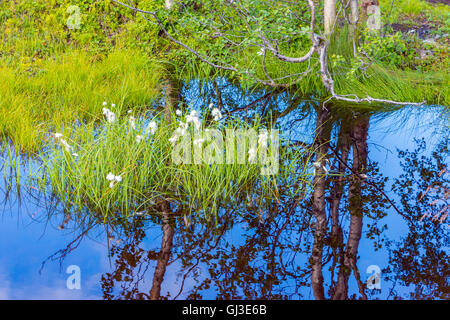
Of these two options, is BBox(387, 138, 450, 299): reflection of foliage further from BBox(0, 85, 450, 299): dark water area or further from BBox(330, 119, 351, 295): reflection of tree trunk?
BBox(330, 119, 351, 295): reflection of tree trunk

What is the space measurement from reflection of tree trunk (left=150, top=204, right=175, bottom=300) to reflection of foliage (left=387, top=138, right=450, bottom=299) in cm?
149

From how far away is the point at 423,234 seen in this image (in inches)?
144

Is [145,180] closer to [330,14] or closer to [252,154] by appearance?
[252,154]

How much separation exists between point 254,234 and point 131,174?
3.90 feet

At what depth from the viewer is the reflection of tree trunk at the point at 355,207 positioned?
312 cm

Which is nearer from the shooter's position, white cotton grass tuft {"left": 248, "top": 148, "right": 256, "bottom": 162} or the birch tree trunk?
white cotton grass tuft {"left": 248, "top": 148, "right": 256, "bottom": 162}

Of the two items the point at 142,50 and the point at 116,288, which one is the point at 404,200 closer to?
the point at 116,288

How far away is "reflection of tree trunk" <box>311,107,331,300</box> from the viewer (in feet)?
10.2

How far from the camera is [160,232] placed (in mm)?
3605

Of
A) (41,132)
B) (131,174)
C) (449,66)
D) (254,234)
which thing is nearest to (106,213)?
(131,174)

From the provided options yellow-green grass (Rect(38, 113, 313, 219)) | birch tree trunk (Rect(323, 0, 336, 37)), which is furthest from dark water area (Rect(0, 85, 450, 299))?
birch tree trunk (Rect(323, 0, 336, 37))

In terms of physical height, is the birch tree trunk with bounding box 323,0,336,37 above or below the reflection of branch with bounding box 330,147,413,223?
above

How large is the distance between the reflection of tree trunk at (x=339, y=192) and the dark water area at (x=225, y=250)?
2.4 inches

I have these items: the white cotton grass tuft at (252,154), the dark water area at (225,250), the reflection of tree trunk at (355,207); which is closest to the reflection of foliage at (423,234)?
the dark water area at (225,250)
